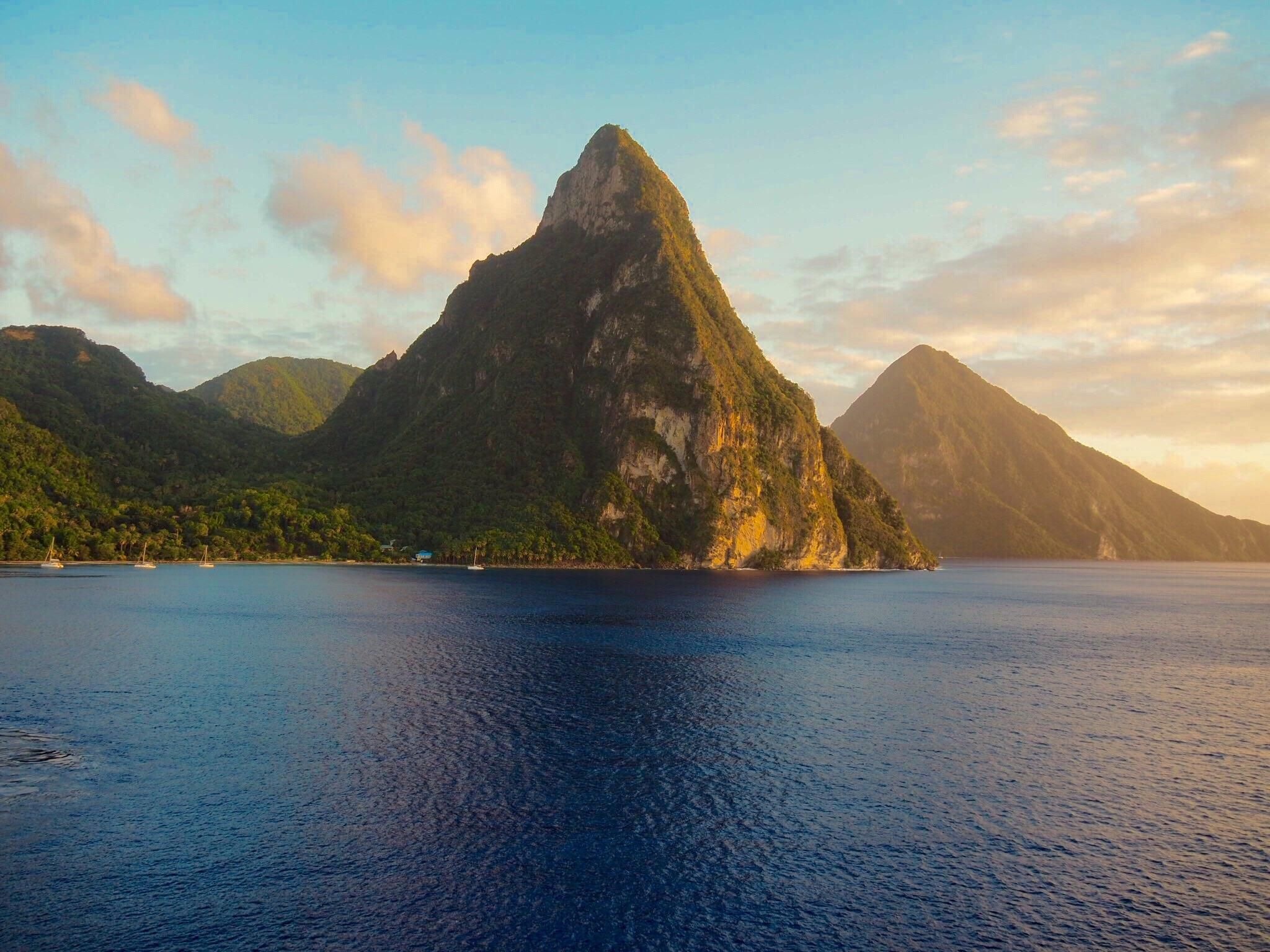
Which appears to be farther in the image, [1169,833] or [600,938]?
[1169,833]

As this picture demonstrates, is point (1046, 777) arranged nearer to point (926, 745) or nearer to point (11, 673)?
point (926, 745)

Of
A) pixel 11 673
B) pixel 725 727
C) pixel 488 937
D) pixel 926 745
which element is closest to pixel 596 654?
pixel 725 727

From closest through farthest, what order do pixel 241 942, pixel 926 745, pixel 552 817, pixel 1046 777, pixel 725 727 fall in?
pixel 241 942 < pixel 552 817 < pixel 1046 777 < pixel 926 745 < pixel 725 727

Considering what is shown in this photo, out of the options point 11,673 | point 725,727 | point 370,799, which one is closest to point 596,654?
point 725,727

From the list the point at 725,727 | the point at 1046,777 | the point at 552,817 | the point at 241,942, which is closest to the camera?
the point at 241,942

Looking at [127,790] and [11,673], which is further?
[11,673]

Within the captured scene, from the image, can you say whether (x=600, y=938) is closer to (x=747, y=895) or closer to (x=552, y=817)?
(x=747, y=895)
